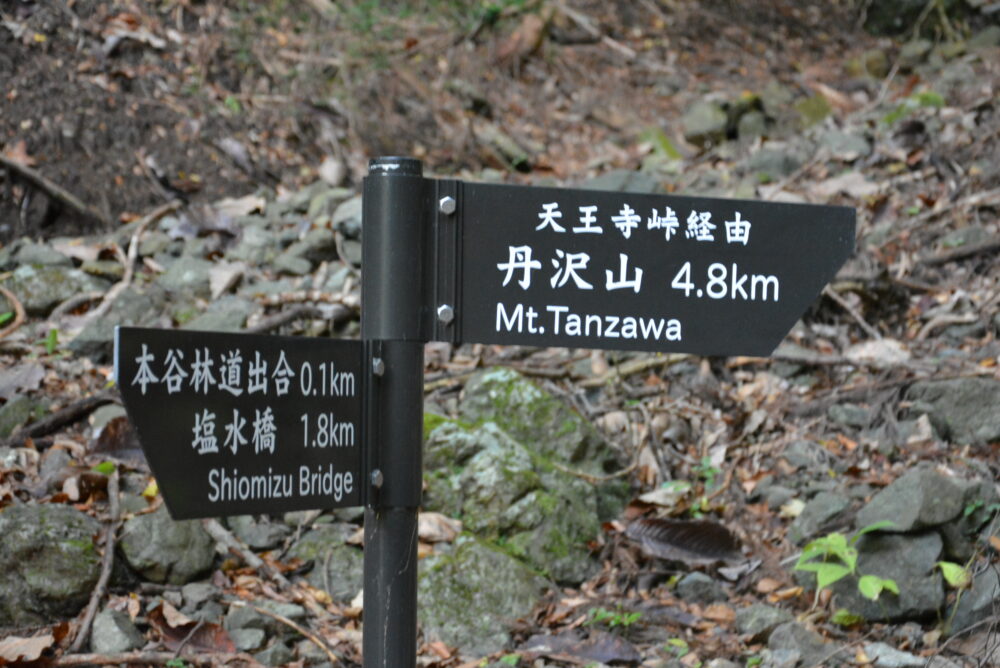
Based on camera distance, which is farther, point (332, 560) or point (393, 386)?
point (332, 560)

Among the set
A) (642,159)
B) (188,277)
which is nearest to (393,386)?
(188,277)

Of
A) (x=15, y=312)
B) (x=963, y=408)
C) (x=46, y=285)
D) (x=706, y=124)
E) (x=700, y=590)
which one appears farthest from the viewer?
(x=706, y=124)

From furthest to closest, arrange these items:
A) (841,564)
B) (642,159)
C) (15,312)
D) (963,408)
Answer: (642,159)
(15,312)
(963,408)
(841,564)

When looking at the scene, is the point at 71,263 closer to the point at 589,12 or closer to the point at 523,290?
the point at 523,290

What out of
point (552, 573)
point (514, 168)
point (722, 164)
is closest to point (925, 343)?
point (552, 573)

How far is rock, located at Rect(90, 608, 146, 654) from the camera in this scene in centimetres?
313

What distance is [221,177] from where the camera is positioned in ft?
25.0

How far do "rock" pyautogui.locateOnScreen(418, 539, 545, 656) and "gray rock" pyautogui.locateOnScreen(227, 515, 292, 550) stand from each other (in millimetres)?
659

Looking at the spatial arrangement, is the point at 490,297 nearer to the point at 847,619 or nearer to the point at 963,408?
the point at 847,619

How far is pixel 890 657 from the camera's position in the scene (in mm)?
3195

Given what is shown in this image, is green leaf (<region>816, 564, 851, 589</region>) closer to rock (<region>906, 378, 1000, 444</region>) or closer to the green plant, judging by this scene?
the green plant

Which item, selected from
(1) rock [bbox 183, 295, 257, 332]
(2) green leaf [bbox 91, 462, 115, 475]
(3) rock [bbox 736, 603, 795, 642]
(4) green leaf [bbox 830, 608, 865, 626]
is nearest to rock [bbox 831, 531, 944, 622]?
(4) green leaf [bbox 830, 608, 865, 626]

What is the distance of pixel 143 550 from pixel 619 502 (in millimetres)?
2006

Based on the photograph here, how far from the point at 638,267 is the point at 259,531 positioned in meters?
2.50
